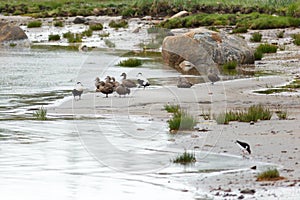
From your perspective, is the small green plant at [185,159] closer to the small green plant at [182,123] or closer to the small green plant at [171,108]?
the small green plant at [182,123]

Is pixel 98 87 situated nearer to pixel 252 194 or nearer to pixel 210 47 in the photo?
pixel 210 47

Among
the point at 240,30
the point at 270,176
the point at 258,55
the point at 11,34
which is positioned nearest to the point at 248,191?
the point at 270,176

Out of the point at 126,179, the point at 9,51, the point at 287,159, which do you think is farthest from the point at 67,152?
the point at 9,51

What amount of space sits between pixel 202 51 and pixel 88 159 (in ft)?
53.5

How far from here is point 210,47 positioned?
95.0ft

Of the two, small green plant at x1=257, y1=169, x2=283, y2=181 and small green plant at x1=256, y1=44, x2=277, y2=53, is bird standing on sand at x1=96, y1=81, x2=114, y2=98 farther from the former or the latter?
small green plant at x1=256, y1=44, x2=277, y2=53

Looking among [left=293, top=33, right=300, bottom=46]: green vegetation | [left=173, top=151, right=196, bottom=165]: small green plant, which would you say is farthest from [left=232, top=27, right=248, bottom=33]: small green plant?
[left=173, top=151, right=196, bottom=165]: small green plant

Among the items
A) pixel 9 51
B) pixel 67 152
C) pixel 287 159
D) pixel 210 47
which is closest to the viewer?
pixel 287 159

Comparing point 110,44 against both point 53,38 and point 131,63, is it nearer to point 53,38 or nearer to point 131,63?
point 53,38

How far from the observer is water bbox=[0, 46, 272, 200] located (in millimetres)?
10766

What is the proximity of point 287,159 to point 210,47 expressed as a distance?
17253 mm

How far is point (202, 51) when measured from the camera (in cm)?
2870

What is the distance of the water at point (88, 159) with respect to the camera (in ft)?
35.3

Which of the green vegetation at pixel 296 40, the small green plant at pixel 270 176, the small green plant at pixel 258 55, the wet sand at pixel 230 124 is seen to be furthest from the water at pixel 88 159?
the green vegetation at pixel 296 40
